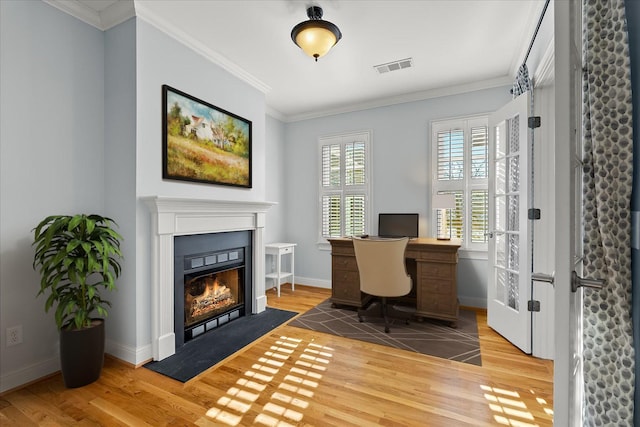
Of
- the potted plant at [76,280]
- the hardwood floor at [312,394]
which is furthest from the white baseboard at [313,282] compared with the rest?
the potted plant at [76,280]

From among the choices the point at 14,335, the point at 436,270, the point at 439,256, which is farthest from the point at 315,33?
the point at 14,335

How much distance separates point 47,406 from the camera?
1.86 metres

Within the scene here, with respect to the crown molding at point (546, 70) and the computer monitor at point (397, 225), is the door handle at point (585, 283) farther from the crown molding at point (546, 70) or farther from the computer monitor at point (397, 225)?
the computer monitor at point (397, 225)

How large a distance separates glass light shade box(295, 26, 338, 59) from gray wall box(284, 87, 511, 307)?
2054mm

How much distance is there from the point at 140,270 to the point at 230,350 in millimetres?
1012

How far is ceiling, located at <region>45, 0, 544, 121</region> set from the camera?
7.72 feet

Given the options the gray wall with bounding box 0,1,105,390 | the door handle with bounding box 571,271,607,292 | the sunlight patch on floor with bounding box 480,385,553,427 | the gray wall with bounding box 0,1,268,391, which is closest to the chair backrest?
the sunlight patch on floor with bounding box 480,385,553,427

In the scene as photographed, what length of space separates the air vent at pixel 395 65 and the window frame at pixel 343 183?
108 centimetres

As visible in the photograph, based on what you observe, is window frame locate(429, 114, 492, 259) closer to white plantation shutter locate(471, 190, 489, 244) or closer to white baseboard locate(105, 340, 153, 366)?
white plantation shutter locate(471, 190, 489, 244)

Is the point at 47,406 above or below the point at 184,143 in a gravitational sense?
below

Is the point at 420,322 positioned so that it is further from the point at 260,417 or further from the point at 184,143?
the point at 184,143

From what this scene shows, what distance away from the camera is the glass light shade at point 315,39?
230cm

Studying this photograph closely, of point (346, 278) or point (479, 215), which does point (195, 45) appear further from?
point (479, 215)

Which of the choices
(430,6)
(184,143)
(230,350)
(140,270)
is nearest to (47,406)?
(140,270)
